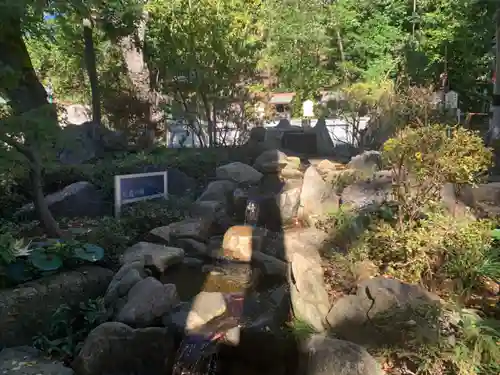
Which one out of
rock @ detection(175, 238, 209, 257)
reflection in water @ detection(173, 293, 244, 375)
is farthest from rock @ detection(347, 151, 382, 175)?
reflection in water @ detection(173, 293, 244, 375)

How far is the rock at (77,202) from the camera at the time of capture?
831cm

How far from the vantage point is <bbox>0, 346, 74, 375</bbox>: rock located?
4.04 m

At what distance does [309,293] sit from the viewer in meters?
4.67

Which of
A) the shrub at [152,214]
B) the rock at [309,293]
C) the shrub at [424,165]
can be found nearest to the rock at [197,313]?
the rock at [309,293]

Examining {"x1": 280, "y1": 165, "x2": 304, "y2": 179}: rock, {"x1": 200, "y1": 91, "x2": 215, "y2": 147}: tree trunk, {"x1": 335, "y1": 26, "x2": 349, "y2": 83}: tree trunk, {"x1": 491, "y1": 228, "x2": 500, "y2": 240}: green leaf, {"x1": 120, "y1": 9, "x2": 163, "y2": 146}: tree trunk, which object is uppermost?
{"x1": 335, "y1": 26, "x2": 349, "y2": 83}: tree trunk

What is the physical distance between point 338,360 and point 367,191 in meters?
4.12

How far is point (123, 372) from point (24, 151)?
10.4ft

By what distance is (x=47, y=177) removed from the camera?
9.31m

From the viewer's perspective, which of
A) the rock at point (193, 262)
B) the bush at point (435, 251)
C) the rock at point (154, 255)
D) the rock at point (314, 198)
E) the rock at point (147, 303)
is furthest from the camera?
the rock at point (314, 198)

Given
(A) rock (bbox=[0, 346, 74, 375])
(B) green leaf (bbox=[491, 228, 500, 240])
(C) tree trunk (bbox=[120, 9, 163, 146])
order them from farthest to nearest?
(C) tree trunk (bbox=[120, 9, 163, 146]) < (B) green leaf (bbox=[491, 228, 500, 240]) < (A) rock (bbox=[0, 346, 74, 375])

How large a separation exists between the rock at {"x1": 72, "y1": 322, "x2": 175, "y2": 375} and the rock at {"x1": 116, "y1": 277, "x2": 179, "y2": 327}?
0.62 ft

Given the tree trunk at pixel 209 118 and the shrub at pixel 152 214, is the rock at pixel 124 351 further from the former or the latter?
the tree trunk at pixel 209 118

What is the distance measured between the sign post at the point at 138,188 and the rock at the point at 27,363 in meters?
3.39

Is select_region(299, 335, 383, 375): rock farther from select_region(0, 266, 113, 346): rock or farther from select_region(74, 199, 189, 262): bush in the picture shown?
select_region(74, 199, 189, 262): bush
